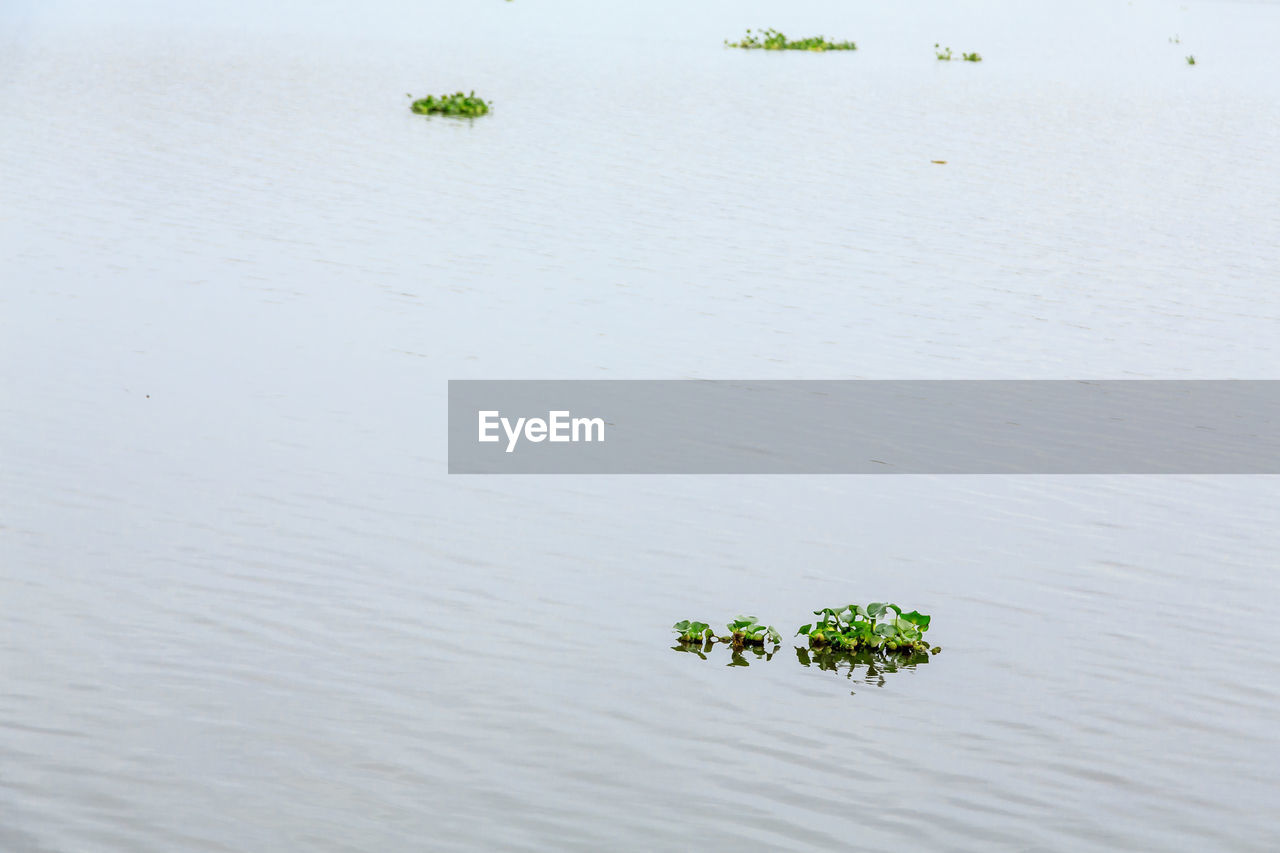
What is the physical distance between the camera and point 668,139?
45062 millimetres

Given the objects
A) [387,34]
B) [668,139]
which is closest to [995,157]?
[668,139]

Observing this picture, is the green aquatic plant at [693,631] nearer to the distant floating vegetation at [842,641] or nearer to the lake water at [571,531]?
the distant floating vegetation at [842,641]

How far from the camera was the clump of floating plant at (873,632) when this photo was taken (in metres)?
13.2

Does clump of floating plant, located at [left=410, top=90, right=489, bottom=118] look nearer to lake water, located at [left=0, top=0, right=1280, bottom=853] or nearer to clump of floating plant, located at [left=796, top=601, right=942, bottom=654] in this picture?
lake water, located at [left=0, top=0, right=1280, bottom=853]

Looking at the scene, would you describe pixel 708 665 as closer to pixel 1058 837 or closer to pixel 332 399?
pixel 1058 837

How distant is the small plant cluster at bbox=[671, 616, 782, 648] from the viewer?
13.2 meters

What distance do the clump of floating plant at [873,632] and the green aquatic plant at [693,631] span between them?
778 mm

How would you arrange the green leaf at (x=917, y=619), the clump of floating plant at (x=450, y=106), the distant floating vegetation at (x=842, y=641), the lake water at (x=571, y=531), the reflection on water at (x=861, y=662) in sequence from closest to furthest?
the lake water at (x=571, y=531)
the reflection on water at (x=861, y=662)
the distant floating vegetation at (x=842, y=641)
the green leaf at (x=917, y=619)
the clump of floating plant at (x=450, y=106)

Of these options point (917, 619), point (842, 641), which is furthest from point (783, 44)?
point (842, 641)

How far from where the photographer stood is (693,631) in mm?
13211

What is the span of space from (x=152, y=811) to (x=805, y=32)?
86.2 m

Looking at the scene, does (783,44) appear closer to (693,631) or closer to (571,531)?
(571,531)

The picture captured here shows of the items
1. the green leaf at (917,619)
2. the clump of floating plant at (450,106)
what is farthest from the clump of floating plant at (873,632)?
the clump of floating plant at (450,106)

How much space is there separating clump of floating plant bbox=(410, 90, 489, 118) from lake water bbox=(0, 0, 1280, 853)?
8082mm
